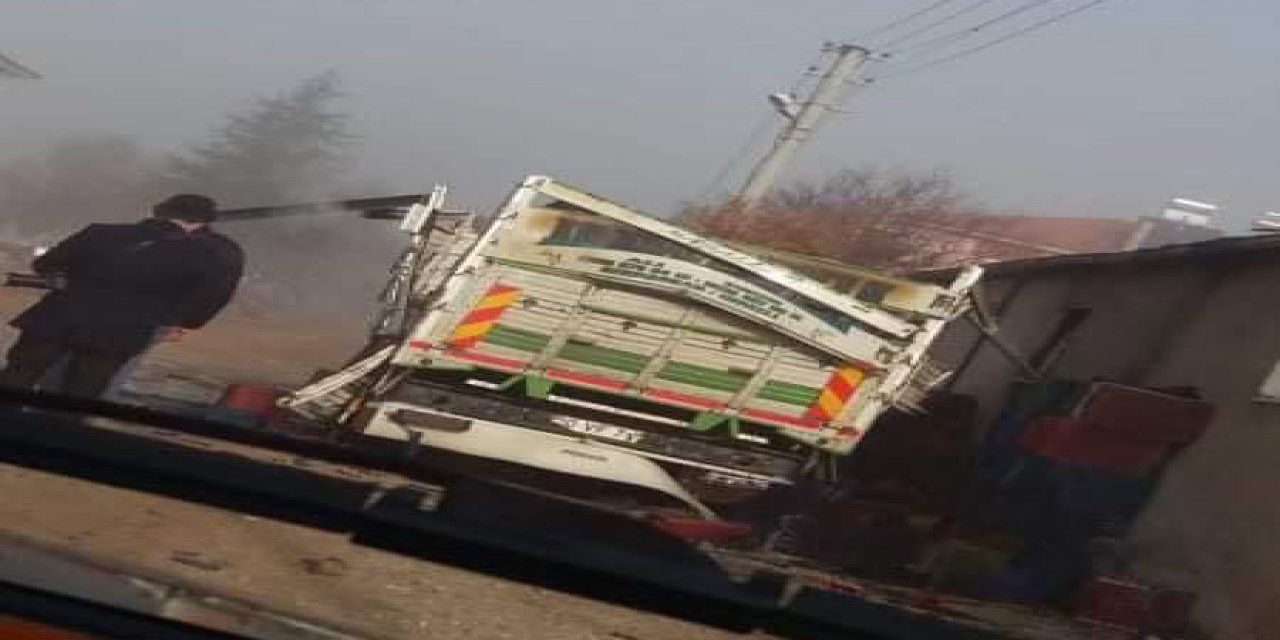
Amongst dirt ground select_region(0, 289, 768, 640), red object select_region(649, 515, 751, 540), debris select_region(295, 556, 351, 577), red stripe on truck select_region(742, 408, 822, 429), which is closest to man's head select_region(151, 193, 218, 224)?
dirt ground select_region(0, 289, 768, 640)

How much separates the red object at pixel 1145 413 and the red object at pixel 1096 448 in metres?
0.02

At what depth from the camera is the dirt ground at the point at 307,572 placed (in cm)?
184

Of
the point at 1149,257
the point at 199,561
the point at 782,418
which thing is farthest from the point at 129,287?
the point at 1149,257

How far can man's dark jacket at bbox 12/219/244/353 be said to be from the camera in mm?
2217

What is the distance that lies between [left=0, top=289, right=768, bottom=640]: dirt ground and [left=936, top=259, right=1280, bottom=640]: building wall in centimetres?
80

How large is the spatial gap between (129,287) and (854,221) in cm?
139

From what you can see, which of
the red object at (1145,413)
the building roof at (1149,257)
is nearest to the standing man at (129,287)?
the building roof at (1149,257)

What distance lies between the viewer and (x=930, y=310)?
2.86 meters

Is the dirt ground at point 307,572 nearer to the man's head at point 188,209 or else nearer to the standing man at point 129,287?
the standing man at point 129,287

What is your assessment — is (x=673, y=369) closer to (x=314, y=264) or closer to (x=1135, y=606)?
(x=314, y=264)

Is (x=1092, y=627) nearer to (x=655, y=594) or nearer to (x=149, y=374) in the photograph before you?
(x=655, y=594)

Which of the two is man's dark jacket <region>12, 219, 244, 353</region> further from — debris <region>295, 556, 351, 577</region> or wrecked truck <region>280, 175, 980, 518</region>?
debris <region>295, 556, 351, 577</region>

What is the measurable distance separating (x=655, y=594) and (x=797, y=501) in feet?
2.72

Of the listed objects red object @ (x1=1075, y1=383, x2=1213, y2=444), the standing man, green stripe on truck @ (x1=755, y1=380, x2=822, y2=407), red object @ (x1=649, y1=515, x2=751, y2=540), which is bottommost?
the standing man
